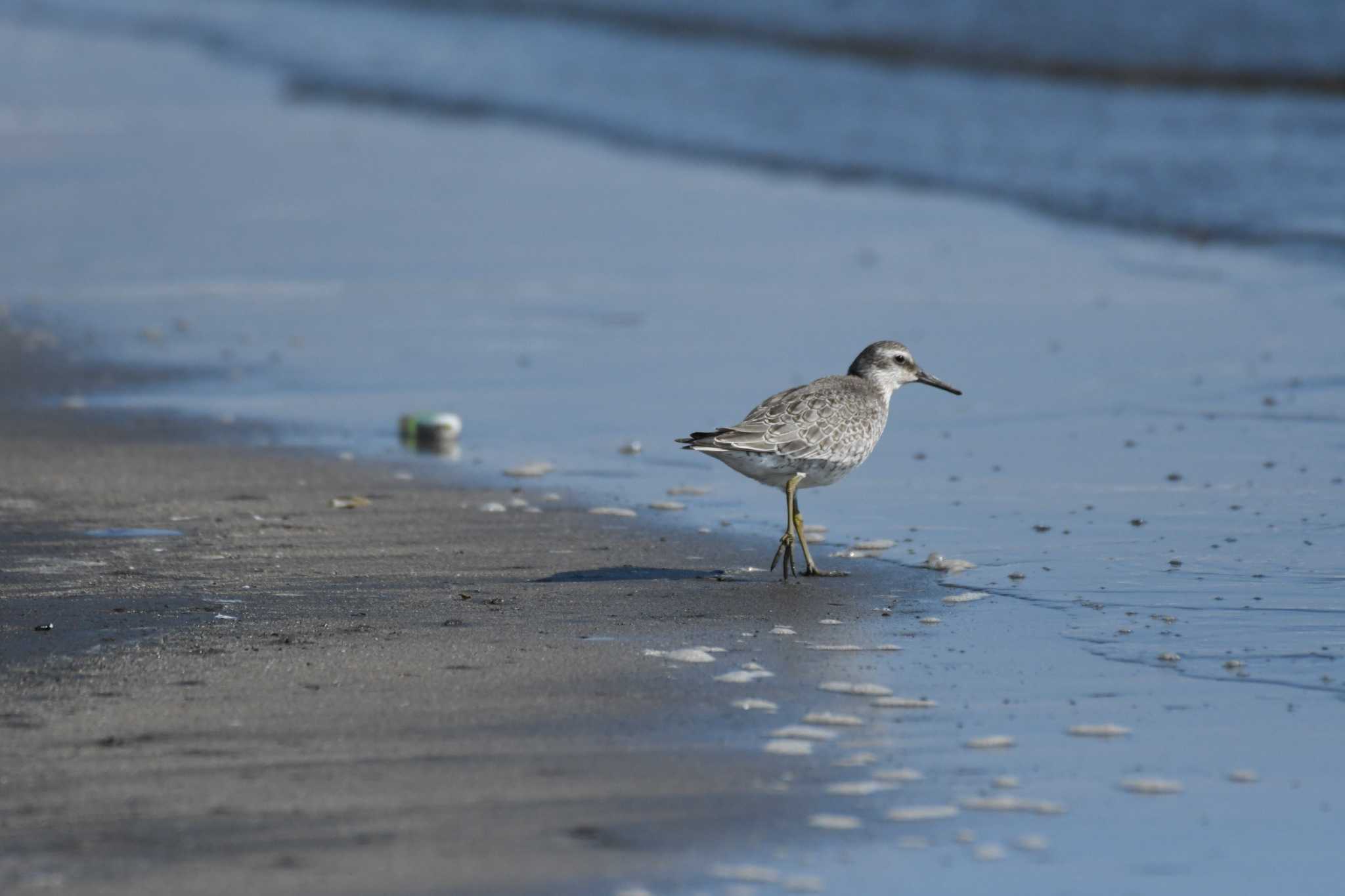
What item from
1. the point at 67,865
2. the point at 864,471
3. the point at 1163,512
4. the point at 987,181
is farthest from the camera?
the point at 987,181

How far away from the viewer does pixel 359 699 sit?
5297 millimetres

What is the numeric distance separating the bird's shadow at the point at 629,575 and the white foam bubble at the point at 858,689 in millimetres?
1337

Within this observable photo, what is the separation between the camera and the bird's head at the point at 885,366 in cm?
773

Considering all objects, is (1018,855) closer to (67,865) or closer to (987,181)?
(67,865)

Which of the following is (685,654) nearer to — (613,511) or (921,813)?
(921,813)

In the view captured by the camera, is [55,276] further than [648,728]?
Yes

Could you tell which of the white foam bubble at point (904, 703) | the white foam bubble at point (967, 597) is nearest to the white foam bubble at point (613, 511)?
the white foam bubble at point (967, 597)

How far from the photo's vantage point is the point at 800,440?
273 inches

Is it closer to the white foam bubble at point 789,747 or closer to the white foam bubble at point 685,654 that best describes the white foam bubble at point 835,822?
the white foam bubble at point 789,747

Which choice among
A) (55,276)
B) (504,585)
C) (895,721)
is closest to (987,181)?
(55,276)

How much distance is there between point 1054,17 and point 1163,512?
18.1 meters

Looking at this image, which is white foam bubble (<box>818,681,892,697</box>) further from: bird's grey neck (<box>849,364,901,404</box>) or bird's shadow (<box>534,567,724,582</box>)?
bird's grey neck (<box>849,364,901,404</box>)

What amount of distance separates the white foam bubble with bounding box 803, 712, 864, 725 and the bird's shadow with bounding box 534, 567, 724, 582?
1581 millimetres

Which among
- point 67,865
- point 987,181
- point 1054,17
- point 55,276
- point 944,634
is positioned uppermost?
point 1054,17
